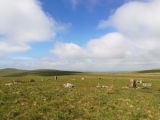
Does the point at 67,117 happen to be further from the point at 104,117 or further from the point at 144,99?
the point at 144,99

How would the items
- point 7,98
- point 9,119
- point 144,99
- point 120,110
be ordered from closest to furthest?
point 9,119
point 120,110
point 7,98
point 144,99

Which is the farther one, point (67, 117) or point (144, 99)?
point (144, 99)

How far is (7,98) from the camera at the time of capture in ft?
78.2

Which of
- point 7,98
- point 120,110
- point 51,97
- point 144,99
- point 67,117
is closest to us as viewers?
point 67,117

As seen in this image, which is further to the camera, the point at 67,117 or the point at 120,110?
the point at 120,110

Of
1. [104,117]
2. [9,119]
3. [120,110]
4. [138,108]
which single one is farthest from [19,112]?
[138,108]

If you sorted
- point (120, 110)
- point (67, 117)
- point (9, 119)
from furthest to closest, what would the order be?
point (120, 110)
point (67, 117)
point (9, 119)

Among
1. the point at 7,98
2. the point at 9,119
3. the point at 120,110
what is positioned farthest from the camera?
the point at 7,98

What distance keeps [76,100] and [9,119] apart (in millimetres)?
9201

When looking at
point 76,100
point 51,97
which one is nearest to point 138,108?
point 76,100

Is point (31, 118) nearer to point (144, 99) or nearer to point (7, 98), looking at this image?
point (7, 98)

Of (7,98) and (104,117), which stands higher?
(7,98)

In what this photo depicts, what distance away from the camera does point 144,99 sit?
27.4 metres

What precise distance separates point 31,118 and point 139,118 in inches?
422
